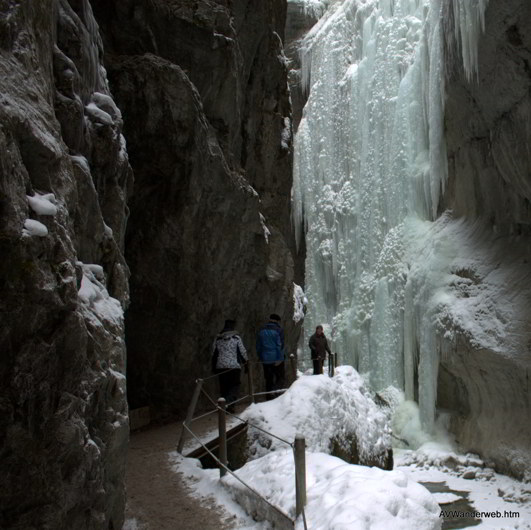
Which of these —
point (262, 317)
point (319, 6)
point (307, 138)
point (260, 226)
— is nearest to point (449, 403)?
point (262, 317)

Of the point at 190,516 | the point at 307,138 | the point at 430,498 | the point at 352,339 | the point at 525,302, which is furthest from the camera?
the point at 307,138

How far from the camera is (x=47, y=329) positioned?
3.30m

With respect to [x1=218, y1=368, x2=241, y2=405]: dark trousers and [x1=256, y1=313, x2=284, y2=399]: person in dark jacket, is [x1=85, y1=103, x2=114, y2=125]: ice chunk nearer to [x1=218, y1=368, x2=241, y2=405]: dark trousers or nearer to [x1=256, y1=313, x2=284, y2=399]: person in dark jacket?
[x1=218, y1=368, x2=241, y2=405]: dark trousers

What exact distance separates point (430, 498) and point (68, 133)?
4.42m

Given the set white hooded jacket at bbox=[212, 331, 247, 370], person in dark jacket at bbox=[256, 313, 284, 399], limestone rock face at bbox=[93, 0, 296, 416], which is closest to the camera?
white hooded jacket at bbox=[212, 331, 247, 370]

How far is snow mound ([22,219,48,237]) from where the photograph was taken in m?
3.09

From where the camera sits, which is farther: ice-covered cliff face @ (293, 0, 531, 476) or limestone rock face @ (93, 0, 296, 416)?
ice-covered cliff face @ (293, 0, 531, 476)

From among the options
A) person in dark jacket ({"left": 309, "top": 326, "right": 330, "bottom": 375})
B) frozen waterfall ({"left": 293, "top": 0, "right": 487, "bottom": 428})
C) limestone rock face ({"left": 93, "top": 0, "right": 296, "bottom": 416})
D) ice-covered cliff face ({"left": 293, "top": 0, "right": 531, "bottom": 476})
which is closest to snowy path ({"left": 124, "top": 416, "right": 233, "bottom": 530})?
limestone rock face ({"left": 93, "top": 0, "right": 296, "bottom": 416})

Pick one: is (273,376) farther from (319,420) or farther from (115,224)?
(115,224)

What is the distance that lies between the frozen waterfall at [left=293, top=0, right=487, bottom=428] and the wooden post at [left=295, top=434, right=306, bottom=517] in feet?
36.3

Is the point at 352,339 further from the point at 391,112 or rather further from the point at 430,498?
the point at 430,498

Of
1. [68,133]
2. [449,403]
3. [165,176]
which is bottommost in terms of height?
[449,403]

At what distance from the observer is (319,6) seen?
26000mm

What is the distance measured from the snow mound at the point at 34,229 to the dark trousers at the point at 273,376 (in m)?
6.47
